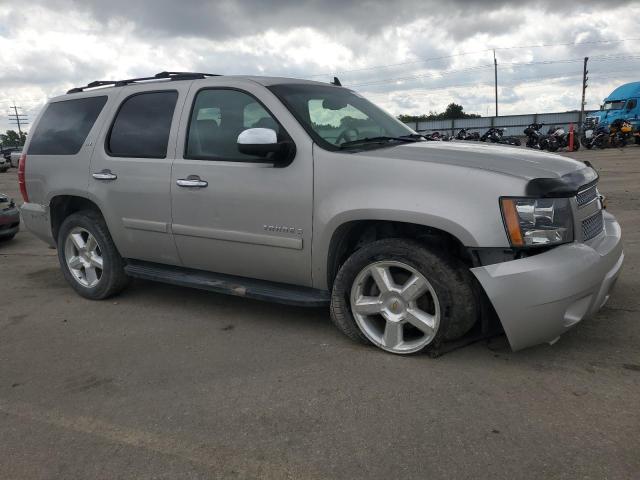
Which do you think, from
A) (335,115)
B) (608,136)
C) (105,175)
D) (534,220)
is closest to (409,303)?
(534,220)

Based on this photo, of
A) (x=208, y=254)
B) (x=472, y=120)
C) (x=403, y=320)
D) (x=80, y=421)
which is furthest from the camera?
(x=472, y=120)

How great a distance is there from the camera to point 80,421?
278cm

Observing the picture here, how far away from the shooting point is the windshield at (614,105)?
26.8 m

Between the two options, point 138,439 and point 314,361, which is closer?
point 138,439

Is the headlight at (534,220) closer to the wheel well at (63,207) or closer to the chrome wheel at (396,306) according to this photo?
the chrome wheel at (396,306)

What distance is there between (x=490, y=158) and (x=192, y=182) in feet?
6.64

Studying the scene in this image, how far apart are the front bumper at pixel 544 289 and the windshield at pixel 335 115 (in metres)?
1.27

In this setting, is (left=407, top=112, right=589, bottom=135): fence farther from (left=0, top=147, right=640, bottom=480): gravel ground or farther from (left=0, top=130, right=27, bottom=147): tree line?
(left=0, top=130, right=27, bottom=147): tree line

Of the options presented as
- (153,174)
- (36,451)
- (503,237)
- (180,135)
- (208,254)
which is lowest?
(36,451)

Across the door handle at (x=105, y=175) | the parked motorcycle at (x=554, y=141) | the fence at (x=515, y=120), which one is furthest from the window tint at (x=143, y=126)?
the fence at (x=515, y=120)

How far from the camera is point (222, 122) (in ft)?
12.8

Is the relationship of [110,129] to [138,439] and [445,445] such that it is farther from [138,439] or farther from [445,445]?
[445,445]

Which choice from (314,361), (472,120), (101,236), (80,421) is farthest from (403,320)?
(472,120)

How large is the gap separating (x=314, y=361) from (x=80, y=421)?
133 centimetres
